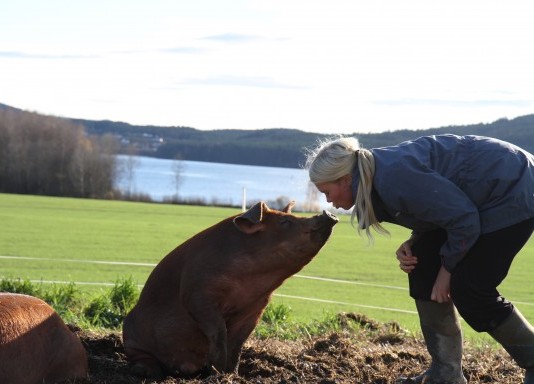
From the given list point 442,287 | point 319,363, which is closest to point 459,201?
point 442,287

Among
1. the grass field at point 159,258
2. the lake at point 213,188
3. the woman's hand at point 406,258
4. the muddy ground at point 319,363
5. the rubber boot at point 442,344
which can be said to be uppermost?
the woman's hand at point 406,258

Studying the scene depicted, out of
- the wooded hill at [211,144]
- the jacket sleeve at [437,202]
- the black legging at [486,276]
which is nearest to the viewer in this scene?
the jacket sleeve at [437,202]

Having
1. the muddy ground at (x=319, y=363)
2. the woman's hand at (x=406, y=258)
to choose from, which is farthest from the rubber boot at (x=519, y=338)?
the woman's hand at (x=406, y=258)

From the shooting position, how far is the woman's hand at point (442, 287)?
5668 mm

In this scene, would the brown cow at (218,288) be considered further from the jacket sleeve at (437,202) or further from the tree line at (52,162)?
the tree line at (52,162)

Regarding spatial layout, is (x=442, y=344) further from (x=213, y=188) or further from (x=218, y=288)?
(x=213, y=188)

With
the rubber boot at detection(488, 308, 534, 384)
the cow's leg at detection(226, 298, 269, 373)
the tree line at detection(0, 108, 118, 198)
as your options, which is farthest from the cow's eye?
the tree line at detection(0, 108, 118, 198)

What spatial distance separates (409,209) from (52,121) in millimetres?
69674

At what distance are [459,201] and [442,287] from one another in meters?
0.65

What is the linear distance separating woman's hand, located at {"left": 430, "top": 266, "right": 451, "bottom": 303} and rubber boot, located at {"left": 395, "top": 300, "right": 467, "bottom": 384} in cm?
21

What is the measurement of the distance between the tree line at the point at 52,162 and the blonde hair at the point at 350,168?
187 feet

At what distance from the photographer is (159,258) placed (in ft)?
63.7

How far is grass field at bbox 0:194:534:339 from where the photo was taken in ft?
44.9

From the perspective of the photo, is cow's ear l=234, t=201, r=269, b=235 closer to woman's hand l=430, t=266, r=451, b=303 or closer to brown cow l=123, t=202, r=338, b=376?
brown cow l=123, t=202, r=338, b=376
